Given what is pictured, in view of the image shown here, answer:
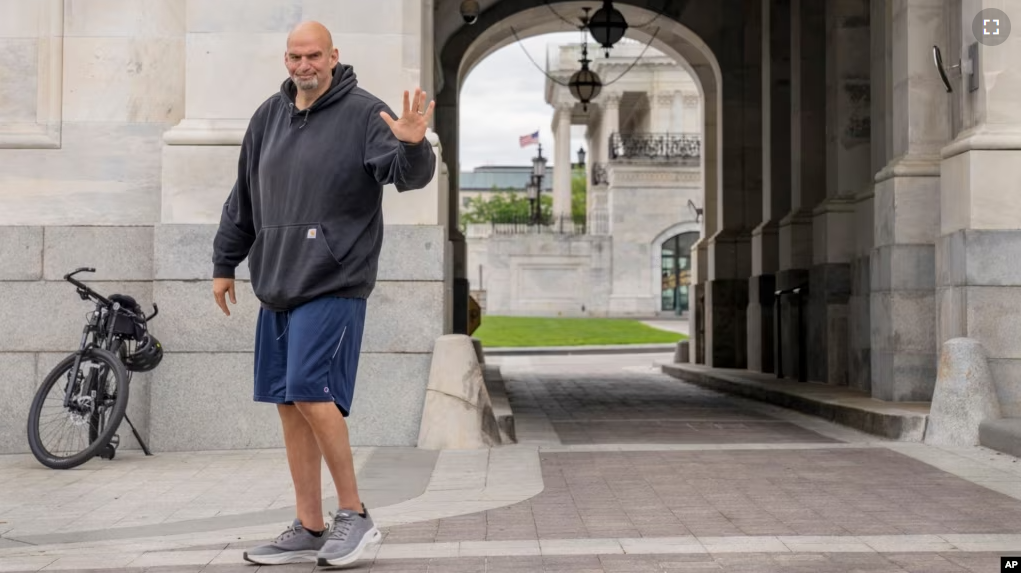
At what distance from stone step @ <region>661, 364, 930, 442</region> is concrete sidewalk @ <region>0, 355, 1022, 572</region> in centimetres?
19

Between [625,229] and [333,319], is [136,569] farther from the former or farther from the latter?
[625,229]

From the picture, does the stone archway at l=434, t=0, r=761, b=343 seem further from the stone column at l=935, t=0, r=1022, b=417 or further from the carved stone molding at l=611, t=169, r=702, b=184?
the carved stone molding at l=611, t=169, r=702, b=184

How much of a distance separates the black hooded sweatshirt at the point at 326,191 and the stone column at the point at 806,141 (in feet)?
37.9

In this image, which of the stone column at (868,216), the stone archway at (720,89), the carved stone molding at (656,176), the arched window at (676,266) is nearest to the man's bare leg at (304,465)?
the stone column at (868,216)

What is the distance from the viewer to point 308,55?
491cm

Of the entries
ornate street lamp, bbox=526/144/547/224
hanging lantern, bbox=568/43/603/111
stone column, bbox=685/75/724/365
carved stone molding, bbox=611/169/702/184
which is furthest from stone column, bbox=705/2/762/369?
carved stone molding, bbox=611/169/702/184

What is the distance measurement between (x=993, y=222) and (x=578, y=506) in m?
4.59

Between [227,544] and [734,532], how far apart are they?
2.16 m

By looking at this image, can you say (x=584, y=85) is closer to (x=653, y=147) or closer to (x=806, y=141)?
(x=806, y=141)

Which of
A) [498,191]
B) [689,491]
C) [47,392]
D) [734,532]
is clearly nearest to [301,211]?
[734,532]

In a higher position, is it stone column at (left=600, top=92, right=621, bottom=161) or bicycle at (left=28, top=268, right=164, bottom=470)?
stone column at (left=600, top=92, right=621, bottom=161)

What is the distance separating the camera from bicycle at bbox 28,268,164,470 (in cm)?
773

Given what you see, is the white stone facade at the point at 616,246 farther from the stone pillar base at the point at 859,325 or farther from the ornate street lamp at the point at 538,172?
the stone pillar base at the point at 859,325

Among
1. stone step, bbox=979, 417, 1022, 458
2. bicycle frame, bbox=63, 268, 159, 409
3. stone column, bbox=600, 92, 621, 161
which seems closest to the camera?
bicycle frame, bbox=63, 268, 159, 409
